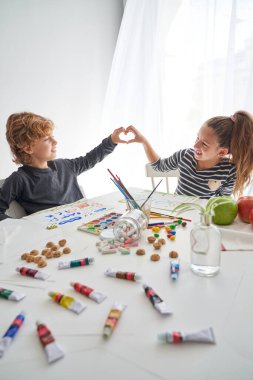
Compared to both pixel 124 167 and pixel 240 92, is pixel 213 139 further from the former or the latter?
pixel 124 167

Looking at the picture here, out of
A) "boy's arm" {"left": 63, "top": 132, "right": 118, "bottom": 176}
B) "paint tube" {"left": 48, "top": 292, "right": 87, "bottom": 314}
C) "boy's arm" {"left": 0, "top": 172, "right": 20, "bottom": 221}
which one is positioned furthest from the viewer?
"boy's arm" {"left": 63, "top": 132, "right": 118, "bottom": 176}

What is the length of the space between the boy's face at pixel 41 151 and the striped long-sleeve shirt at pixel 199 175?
1.69 feet

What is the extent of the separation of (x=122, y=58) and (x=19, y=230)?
1.64 meters

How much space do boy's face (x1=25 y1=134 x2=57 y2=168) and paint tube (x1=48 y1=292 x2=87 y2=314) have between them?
90cm

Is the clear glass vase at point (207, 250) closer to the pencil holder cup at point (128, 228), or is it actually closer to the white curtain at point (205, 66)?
the pencil holder cup at point (128, 228)

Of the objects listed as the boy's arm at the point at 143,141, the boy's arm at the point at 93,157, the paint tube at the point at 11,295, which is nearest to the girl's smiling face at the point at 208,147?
the boy's arm at the point at 143,141

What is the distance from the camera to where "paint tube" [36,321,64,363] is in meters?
0.37

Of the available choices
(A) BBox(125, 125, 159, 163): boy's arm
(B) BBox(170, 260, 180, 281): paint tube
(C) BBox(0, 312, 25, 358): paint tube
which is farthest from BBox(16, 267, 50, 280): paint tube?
(A) BBox(125, 125, 159, 163): boy's arm

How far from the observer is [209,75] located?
1.65m

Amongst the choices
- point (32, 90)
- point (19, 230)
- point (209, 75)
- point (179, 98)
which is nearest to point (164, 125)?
point (179, 98)

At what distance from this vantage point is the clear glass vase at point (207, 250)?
1.78 feet

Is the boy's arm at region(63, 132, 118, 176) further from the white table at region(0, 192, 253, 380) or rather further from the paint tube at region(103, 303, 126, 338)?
the paint tube at region(103, 303, 126, 338)

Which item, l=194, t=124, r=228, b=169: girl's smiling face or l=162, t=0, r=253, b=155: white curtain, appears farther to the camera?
l=162, t=0, r=253, b=155: white curtain

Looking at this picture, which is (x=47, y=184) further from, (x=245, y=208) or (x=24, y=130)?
(x=245, y=208)
